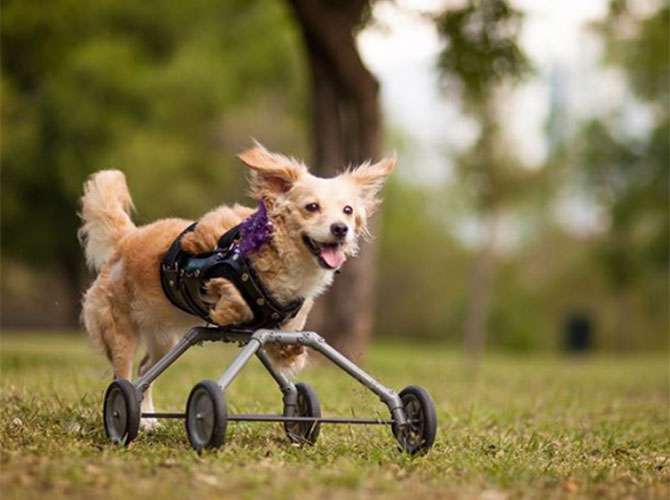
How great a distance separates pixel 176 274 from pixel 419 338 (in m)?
40.1

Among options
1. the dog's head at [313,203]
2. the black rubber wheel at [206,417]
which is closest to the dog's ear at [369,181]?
the dog's head at [313,203]

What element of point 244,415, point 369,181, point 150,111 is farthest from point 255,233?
point 150,111

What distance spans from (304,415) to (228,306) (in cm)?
104

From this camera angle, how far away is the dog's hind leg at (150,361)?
7.35 meters

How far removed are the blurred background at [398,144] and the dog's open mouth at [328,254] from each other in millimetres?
9866

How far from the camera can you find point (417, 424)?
6395mm

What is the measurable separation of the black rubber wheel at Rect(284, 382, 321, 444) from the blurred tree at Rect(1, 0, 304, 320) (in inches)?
1006

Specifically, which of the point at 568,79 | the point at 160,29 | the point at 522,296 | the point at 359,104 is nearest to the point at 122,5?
the point at 160,29

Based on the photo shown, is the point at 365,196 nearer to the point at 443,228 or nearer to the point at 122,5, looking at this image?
the point at 122,5

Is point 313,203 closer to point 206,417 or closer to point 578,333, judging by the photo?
point 206,417

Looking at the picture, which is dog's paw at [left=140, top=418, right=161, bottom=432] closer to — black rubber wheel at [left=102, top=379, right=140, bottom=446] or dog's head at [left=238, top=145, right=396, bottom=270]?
black rubber wheel at [left=102, top=379, right=140, bottom=446]

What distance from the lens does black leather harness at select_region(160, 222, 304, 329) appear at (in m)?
6.29

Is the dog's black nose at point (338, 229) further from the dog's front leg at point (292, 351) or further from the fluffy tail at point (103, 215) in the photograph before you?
the fluffy tail at point (103, 215)

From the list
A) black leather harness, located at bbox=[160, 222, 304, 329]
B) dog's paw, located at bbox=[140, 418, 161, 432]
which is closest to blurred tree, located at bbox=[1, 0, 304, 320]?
dog's paw, located at bbox=[140, 418, 161, 432]
